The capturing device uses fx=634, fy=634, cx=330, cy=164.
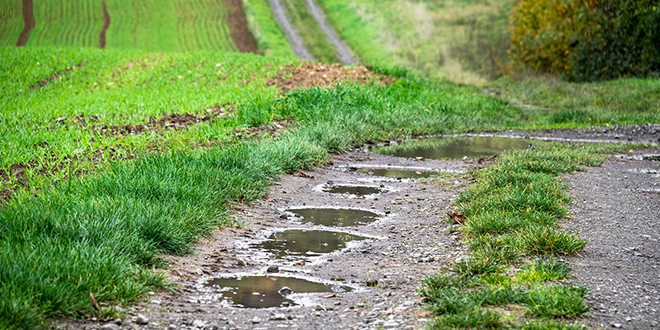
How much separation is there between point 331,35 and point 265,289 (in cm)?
3563

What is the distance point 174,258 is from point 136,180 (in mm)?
1551

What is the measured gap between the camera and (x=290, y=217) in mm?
7141

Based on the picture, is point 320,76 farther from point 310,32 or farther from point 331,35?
point 310,32

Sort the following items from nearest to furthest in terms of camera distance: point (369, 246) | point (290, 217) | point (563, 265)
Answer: point (563, 265)
point (369, 246)
point (290, 217)

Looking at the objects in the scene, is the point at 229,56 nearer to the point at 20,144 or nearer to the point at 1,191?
the point at 20,144

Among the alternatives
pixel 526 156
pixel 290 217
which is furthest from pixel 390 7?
pixel 290 217

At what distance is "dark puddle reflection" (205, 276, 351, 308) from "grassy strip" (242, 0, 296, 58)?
27.4 m

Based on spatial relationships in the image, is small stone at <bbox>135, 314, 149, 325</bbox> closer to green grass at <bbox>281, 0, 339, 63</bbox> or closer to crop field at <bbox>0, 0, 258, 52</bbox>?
green grass at <bbox>281, 0, 339, 63</bbox>

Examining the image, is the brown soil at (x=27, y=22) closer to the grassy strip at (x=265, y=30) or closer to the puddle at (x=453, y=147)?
the grassy strip at (x=265, y=30)

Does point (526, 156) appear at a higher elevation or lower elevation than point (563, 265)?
lower

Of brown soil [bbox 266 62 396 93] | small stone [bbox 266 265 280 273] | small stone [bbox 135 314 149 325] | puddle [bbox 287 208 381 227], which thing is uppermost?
small stone [bbox 135 314 149 325]

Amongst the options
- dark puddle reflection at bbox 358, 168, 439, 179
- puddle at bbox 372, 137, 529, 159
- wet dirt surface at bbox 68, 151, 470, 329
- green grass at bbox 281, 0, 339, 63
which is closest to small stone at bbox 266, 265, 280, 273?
wet dirt surface at bbox 68, 151, 470, 329

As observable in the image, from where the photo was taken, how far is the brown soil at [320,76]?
17289 mm

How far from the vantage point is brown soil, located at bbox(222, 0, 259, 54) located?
36.0 meters
